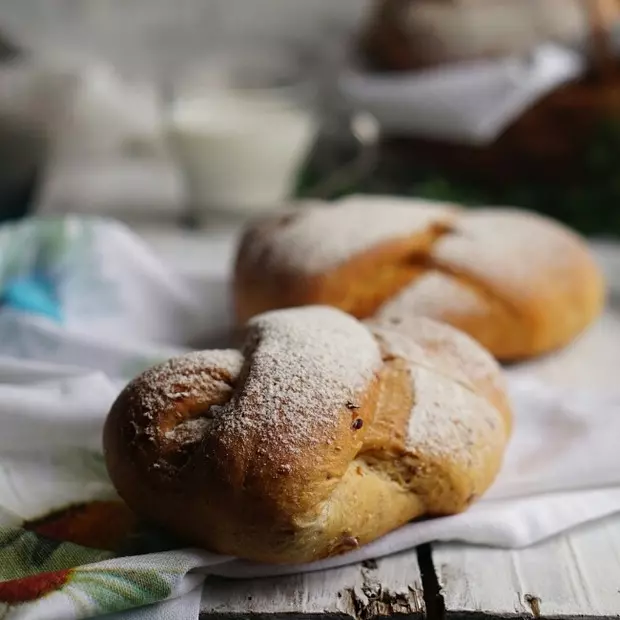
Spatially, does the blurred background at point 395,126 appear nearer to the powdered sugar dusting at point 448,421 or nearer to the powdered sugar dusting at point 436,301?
the powdered sugar dusting at point 436,301

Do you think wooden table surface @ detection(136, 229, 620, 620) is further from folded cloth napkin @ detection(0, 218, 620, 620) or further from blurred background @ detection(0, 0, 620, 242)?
blurred background @ detection(0, 0, 620, 242)

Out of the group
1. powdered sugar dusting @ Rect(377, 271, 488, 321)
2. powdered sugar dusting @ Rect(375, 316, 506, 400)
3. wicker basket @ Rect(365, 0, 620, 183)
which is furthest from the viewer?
wicker basket @ Rect(365, 0, 620, 183)

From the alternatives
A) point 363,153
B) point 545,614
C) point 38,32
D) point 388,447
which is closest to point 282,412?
point 388,447

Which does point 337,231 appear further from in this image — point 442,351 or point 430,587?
point 430,587

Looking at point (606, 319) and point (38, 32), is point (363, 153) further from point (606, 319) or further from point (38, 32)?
point (38, 32)

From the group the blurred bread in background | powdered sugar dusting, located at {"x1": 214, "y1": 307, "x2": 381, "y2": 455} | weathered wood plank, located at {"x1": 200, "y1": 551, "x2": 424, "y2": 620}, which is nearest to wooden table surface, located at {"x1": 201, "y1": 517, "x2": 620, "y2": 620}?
weathered wood plank, located at {"x1": 200, "y1": 551, "x2": 424, "y2": 620}

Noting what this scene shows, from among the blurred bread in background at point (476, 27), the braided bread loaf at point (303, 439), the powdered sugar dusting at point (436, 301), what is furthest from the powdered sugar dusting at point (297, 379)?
the blurred bread in background at point (476, 27)

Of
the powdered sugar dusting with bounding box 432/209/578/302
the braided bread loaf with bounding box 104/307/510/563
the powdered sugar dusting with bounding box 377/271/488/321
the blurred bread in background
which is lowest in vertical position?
the braided bread loaf with bounding box 104/307/510/563
